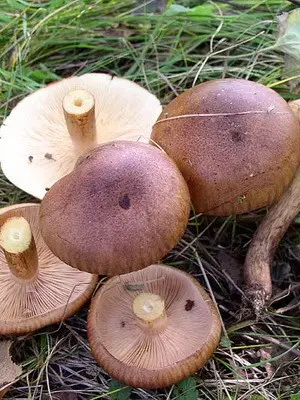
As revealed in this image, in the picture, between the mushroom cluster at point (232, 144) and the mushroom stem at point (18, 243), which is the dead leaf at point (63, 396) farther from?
the mushroom cluster at point (232, 144)

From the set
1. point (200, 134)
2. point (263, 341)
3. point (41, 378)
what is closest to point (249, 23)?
point (200, 134)

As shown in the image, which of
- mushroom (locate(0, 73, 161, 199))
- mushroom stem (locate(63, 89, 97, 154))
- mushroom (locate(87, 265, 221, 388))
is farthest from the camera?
mushroom (locate(0, 73, 161, 199))

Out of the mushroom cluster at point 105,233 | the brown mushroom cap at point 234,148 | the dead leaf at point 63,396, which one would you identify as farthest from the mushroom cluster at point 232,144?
the dead leaf at point 63,396

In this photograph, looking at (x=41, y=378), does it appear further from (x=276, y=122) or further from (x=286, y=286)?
(x=276, y=122)

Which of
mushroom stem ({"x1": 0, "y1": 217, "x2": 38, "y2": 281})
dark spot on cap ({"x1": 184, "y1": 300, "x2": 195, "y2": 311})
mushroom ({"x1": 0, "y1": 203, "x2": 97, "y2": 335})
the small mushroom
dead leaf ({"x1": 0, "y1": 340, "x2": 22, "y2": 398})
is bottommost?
dead leaf ({"x1": 0, "y1": 340, "x2": 22, "y2": 398})

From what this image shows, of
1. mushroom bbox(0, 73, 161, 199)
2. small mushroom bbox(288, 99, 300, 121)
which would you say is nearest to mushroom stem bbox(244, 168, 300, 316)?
small mushroom bbox(288, 99, 300, 121)

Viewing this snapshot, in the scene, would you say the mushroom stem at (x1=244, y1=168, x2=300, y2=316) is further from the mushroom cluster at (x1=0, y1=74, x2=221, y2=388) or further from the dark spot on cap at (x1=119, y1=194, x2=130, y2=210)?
the dark spot on cap at (x1=119, y1=194, x2=130, y2=210)
